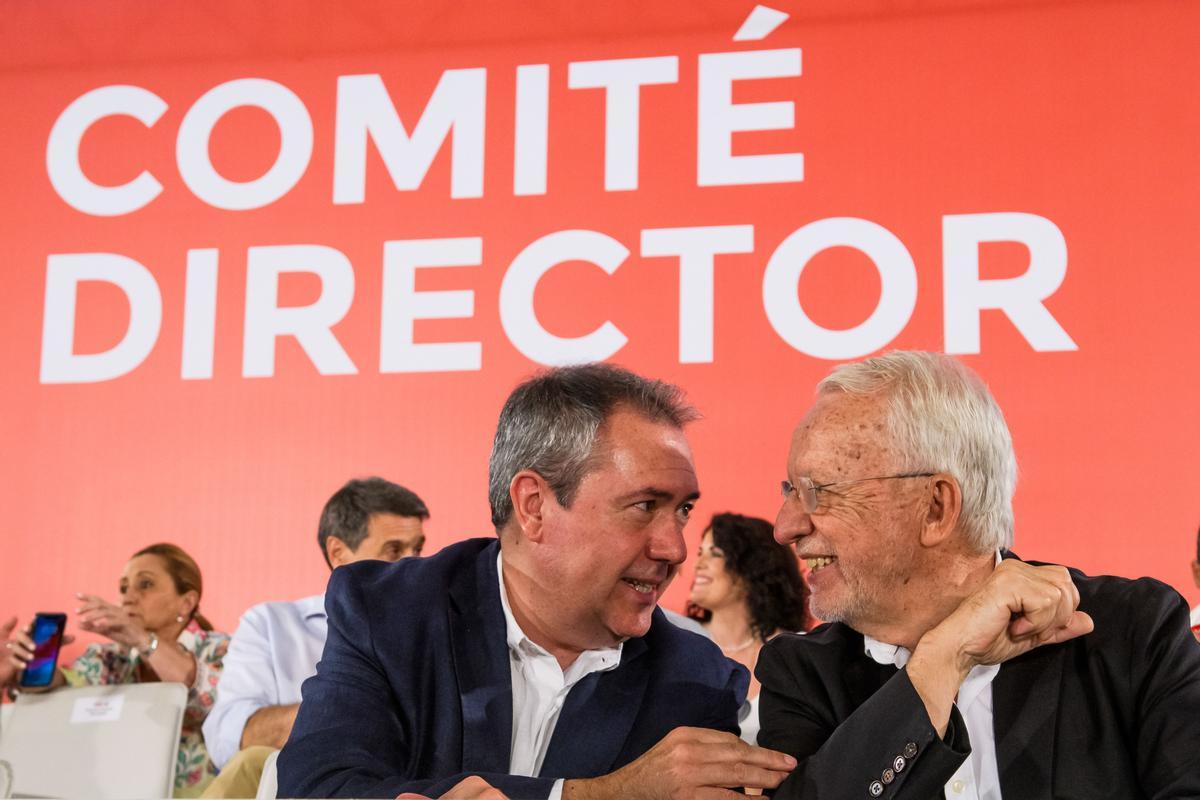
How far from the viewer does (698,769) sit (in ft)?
5.78

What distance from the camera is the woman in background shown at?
4.82 metres

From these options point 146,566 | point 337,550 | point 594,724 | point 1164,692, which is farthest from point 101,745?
point 1164,692

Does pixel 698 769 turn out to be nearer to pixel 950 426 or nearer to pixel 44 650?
pixel 950 426

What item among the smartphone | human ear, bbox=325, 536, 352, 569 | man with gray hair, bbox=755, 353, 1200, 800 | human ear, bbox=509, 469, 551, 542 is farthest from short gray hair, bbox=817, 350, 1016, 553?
the smartphone

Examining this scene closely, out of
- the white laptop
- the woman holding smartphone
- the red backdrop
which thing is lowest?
the white laptop

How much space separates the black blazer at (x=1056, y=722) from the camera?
171 cm

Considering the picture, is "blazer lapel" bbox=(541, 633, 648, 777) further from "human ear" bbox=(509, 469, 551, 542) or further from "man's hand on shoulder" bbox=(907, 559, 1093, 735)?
"man's hand on shoulder" bbox=(907, 559, 1093, 735)

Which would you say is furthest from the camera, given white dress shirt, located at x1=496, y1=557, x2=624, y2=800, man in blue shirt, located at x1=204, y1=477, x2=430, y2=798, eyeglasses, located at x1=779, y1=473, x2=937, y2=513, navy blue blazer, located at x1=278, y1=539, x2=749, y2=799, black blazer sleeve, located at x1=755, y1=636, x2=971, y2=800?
man in blue shirt, located at x1=204, y1=477, x2=430, y2=798

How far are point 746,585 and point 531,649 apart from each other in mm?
2613

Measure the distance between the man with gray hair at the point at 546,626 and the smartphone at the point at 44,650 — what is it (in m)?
2.38

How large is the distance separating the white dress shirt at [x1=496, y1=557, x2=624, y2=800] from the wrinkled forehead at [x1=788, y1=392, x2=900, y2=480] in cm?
61

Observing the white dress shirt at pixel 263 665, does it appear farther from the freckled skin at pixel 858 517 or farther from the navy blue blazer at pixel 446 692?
the freckled skin at pixel 858 517

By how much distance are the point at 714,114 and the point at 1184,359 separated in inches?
75.2

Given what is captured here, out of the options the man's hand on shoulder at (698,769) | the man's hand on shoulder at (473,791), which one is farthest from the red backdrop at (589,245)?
the man's hand on shoulder at (473,791)
